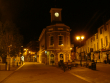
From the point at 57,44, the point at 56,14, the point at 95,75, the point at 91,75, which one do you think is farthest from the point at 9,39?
the point at 56,14

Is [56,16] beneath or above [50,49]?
above

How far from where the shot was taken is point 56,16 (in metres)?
41.4

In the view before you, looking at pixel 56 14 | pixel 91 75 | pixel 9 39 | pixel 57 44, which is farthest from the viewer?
pixel 56 14

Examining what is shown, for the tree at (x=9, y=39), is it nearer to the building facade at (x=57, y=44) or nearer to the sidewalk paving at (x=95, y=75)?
the sidewalk paving at (x=95, y=75)

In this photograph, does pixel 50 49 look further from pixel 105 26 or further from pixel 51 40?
pixel 105 26

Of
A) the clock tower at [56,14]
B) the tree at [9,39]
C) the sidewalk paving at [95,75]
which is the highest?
the clock tower at [56,14]

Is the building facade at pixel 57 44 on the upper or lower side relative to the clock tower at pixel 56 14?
lower

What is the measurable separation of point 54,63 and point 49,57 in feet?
5.94

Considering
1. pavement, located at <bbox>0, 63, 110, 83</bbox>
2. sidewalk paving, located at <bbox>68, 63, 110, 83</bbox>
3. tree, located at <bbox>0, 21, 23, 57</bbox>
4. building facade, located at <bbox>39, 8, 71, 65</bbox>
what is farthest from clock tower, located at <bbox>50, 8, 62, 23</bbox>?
pavement, located at <bbox>0, 63, 110, 83</bbox>

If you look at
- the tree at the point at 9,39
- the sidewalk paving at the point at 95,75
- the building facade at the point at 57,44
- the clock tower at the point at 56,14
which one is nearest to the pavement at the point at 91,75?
the sidewalk paving at the point at 95,75

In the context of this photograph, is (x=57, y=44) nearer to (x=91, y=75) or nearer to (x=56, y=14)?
(x=56, y=14)

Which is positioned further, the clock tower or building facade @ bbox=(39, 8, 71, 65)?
the clock tower

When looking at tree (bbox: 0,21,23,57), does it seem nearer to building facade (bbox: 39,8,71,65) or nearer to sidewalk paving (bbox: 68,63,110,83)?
sidewalk paving (bbox: 68,63,110,83)

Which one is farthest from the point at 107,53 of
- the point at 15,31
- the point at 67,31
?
the point at 15,31
